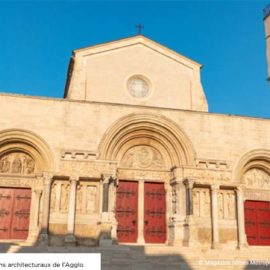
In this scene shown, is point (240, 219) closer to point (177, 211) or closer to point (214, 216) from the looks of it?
point (214, 216)

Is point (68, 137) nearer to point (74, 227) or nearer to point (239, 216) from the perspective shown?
point (74, 227)

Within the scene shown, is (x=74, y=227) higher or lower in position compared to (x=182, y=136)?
lower

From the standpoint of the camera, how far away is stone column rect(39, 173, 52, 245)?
12.5 meters

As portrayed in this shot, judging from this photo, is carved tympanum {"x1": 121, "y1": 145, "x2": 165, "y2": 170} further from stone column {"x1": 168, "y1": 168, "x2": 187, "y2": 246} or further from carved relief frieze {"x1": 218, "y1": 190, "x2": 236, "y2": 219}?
carved relief frieze {"x1": 218, "y1": 190, "x2": 236, "y2": 219}

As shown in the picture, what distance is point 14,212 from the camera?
13469 mm

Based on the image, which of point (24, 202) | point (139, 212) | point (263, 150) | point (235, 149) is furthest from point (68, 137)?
point (263, 150)

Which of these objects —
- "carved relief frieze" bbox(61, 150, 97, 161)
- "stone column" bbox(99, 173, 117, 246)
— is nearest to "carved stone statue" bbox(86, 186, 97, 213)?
"stone column" bbox(99, 173, 117, 246)

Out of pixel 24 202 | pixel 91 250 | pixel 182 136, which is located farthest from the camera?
pixel 182 136

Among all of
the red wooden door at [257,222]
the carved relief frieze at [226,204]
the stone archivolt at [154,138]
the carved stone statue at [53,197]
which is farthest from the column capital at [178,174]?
the carved stone statue at [53,197]

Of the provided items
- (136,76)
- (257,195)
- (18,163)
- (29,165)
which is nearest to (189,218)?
(257,195)

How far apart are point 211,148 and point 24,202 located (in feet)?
23.9

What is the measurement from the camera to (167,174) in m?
14.9

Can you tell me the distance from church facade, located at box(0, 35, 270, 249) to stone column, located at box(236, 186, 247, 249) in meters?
0.04

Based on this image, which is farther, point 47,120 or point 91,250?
point 47,120
